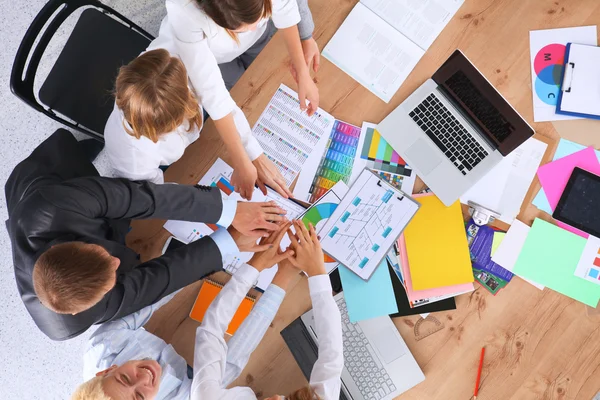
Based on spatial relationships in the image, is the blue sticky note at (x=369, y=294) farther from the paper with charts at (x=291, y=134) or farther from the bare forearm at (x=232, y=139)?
the bare forearm at (x=232, y=139)

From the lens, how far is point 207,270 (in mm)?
1263

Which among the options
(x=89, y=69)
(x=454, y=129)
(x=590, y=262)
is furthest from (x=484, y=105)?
(x=89, y=69)

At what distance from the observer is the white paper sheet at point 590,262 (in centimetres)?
129

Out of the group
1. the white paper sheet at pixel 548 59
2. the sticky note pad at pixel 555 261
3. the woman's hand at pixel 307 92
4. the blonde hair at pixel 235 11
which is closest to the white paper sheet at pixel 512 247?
the sticky note pad at pixel 555 261

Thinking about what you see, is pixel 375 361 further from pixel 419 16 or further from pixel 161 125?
pixel 419 16

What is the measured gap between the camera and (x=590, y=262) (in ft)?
4.25

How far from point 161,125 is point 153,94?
8 cm

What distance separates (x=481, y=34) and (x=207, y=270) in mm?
1093

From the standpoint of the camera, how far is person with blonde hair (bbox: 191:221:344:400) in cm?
117

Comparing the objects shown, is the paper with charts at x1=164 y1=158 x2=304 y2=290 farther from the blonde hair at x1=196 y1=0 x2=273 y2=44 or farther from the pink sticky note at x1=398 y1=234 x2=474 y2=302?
the blonde hair at x1=196 y1=0 x2=273 y2=44

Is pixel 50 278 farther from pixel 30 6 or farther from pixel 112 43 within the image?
pixel 30 6

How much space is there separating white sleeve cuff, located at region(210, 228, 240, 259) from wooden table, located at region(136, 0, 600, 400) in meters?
0.19

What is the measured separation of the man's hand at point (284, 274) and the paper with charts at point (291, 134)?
0.70 feet

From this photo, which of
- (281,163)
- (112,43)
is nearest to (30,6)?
(112,43)
